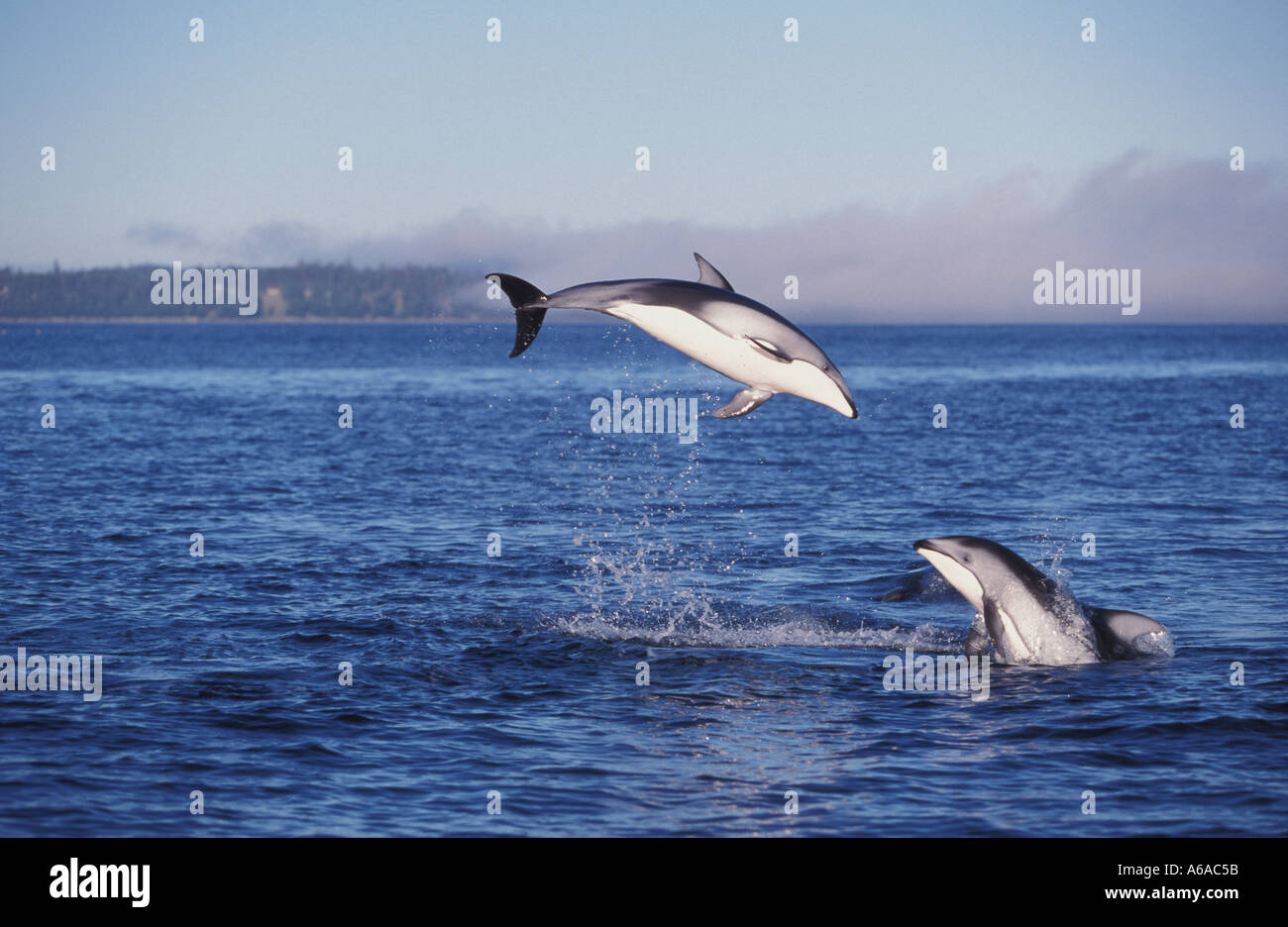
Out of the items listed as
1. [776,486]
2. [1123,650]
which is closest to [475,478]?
[776,486]

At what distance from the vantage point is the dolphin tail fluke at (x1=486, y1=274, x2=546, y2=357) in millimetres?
14172

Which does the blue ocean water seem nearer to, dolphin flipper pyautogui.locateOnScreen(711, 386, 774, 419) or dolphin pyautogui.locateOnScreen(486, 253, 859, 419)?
dolphin flipper pyautogui.locateOnScreen(711, 386, 774, 419)

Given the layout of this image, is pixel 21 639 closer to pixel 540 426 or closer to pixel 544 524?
pixel 544 524

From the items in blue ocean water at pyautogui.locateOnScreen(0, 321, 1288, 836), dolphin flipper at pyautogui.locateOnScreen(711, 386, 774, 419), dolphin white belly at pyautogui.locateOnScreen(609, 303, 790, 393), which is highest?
dolphin white belly at pyautogui.locateOnScreen(609, 303, 790, 393)

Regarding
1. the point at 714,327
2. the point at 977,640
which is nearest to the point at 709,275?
the point at 714,327

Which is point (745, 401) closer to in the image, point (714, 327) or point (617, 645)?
point (714, 327)

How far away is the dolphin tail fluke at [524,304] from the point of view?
14.2 metres

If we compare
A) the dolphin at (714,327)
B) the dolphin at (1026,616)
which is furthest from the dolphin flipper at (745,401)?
the dolphin at (1026,616)

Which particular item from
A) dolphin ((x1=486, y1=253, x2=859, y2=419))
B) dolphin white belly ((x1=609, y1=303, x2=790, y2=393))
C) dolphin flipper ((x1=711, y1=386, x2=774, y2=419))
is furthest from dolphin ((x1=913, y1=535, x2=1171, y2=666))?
dolphin white belly ((x1=609, y1=303, x2=790, y2=393))

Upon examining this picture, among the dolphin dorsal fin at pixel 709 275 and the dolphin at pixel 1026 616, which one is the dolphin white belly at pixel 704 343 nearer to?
the dolphin dorsal fin at pixel 709 275

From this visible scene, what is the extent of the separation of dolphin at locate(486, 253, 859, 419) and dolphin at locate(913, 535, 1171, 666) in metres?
5.03

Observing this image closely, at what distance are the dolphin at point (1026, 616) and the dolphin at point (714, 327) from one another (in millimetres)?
5033

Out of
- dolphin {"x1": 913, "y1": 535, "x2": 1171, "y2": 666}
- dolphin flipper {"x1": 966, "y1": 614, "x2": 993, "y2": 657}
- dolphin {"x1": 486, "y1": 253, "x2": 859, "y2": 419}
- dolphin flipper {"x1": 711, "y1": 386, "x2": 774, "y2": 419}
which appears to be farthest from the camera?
dolphin flipper {"x1": 966, "y1": 614, "x2": 993, "y2": 657}

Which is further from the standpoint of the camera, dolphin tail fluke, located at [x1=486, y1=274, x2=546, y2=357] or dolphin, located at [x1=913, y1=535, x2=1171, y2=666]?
dolphin, located at [x1=913, y1=535, x2=1171, y2=666]
